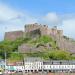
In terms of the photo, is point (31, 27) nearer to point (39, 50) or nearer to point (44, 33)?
point (44, 33)

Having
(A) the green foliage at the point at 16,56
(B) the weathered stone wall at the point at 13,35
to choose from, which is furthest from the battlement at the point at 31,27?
(A) the green foliage at the point at 16,56

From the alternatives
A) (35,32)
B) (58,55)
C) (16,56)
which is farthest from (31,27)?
(58,55)

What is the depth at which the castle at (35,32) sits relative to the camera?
344ft

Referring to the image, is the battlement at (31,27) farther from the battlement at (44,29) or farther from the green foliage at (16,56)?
the green foliage at (16,56)

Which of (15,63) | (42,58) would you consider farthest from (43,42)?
(15,63)

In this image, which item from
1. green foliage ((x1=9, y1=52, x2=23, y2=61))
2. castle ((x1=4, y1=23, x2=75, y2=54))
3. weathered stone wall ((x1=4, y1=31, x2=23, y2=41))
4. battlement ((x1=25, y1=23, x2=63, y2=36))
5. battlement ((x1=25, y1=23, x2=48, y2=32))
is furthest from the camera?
weathered stone wall ((x1=4, y1=31, x2=23, y2=41))

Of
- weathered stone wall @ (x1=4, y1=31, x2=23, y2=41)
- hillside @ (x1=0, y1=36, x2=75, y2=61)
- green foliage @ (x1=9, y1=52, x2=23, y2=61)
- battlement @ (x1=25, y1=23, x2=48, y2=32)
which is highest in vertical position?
battlement @ (x1=25, y1=23, x2=48, y2=32)

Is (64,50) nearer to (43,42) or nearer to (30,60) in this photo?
(43,42)

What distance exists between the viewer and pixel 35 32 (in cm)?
10612

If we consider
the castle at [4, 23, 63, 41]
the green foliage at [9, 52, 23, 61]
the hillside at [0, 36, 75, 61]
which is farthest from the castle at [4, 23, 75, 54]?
the green foliage at [9, 52, 23, 61]

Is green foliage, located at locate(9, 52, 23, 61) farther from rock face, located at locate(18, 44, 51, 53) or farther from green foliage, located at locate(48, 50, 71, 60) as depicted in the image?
green foliage, located at locate(48, 50, 71, 60)

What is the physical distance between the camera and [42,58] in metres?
92.3

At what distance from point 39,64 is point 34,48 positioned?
13.9 meters

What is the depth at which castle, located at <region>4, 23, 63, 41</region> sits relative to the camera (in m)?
105
